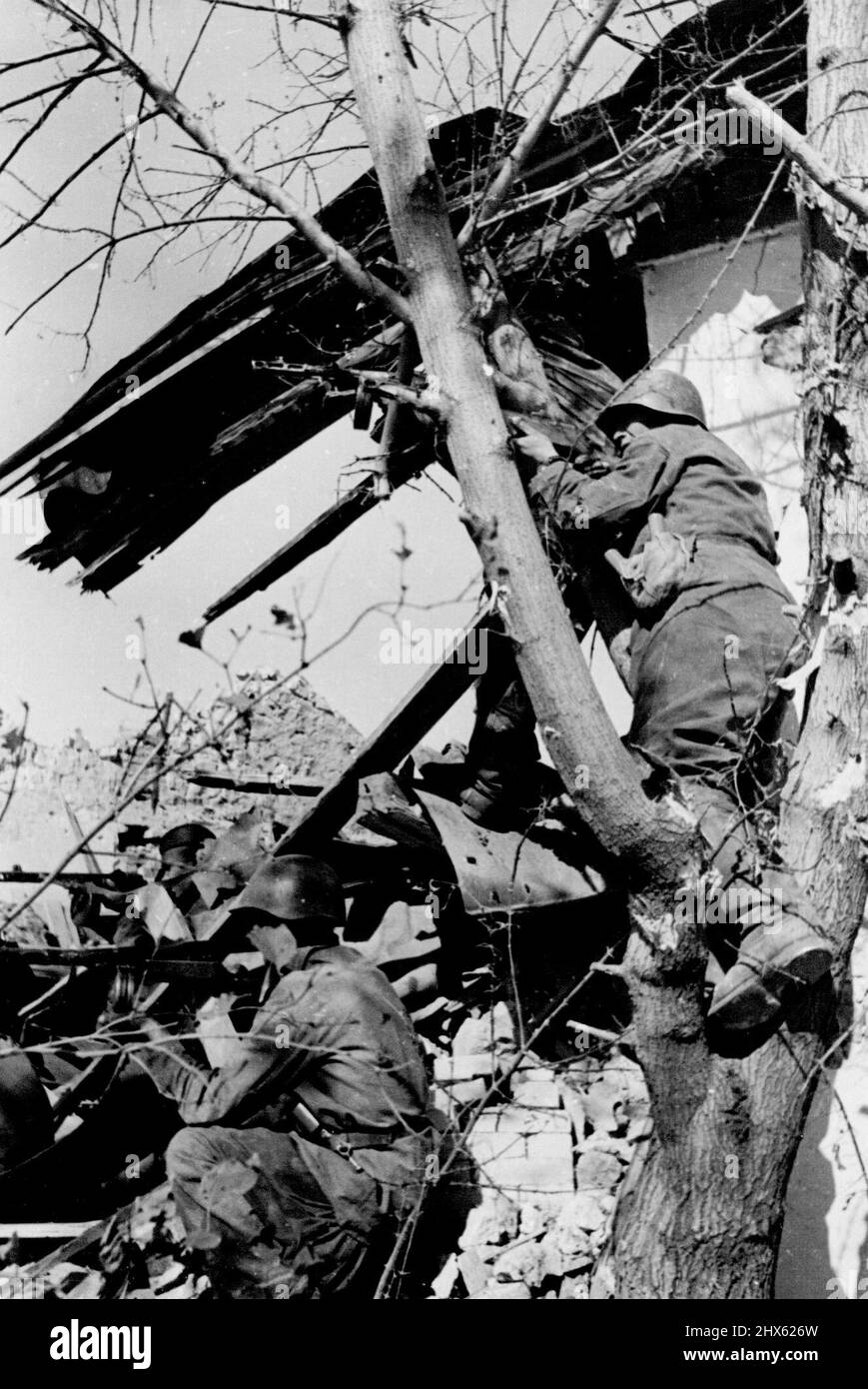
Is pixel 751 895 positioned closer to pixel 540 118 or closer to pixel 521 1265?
pixel 521 1265

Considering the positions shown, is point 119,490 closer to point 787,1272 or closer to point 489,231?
point 489,231

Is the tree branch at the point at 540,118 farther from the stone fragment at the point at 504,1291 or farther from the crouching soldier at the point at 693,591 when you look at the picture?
the stone fragment at the point at 504,1291

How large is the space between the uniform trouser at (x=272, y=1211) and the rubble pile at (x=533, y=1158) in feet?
1.58

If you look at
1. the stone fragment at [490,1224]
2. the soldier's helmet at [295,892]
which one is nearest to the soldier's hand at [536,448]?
the soldier's helmet at [295,892]

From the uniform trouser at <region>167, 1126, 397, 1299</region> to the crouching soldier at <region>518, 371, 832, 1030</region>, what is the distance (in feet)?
6.47

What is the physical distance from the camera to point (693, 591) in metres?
5.96

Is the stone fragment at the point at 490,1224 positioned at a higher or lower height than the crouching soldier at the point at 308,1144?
lower

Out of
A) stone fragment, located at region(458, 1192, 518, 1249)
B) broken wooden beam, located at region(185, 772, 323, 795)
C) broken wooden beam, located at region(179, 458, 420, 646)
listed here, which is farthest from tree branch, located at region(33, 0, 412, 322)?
stone fragment, located at region(458, 1192, 518, 1249)

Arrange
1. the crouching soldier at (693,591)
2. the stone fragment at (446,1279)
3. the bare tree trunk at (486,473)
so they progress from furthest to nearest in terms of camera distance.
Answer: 1. the stone fragment at (446,1279)
2. the crouching soldier at (693,591)
3. the bare tree trunk at (486,473)

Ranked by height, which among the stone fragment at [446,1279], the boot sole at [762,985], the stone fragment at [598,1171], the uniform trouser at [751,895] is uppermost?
the uniform trouser at [751,895]

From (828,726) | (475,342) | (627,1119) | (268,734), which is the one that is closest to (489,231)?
(475,342)

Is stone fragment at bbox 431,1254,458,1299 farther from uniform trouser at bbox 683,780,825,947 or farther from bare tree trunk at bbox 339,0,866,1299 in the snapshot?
uniform trouser at bbox 683,780,825,947

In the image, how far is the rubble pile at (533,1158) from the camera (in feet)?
19.9

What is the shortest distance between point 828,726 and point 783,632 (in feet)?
3.28
